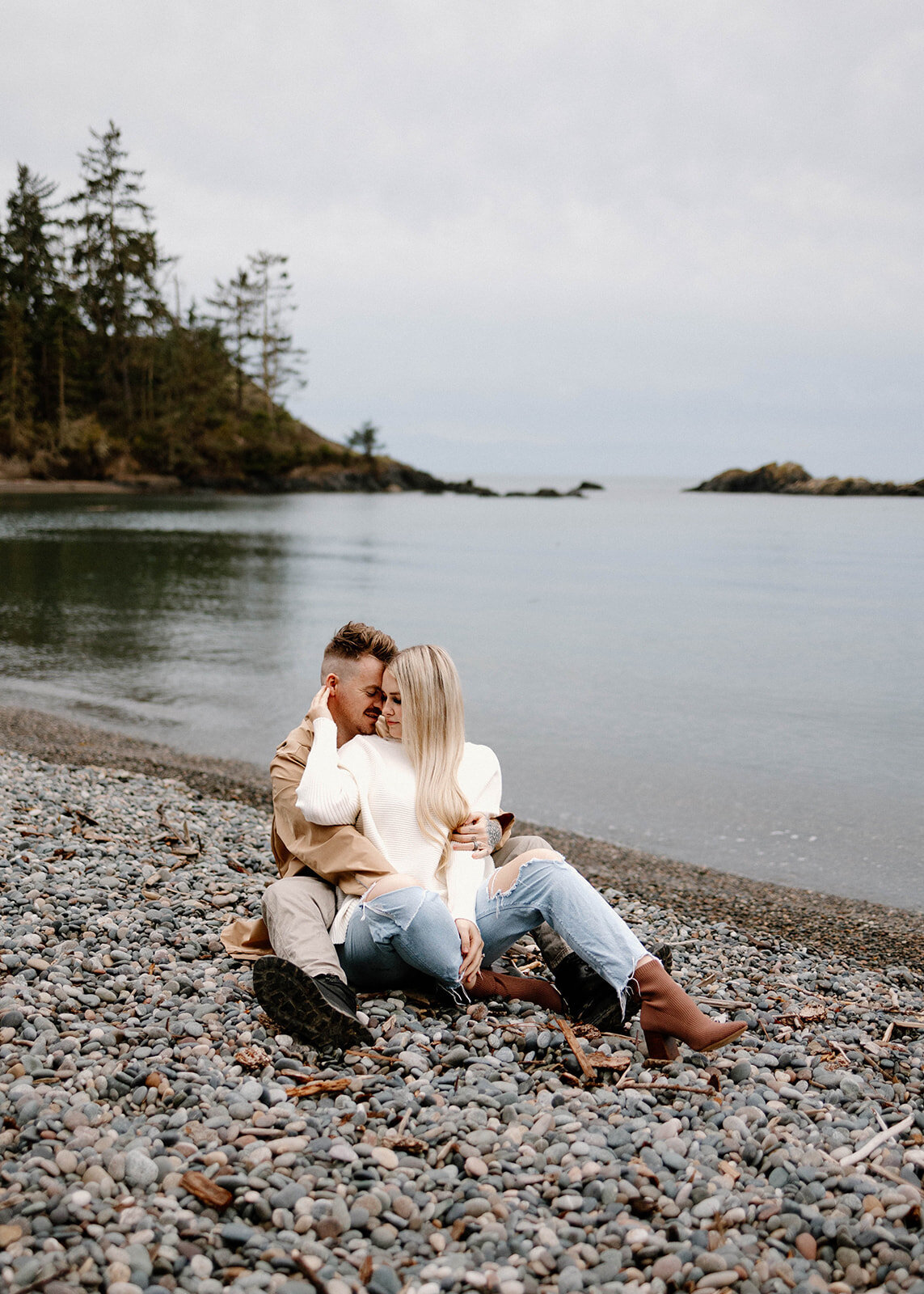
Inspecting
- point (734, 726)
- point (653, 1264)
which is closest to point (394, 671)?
point (653, 1264)

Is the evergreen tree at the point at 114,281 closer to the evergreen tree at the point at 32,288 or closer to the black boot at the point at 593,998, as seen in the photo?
the evergreen tree at the point at 32,288

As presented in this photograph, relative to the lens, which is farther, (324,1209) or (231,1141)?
(231,1141)

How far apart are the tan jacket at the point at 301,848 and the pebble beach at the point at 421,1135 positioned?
15 cm

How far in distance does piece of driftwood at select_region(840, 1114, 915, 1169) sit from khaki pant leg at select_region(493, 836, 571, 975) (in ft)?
4.73

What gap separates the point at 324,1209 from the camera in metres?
2.87

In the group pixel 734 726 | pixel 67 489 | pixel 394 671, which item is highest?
pixel 67 489

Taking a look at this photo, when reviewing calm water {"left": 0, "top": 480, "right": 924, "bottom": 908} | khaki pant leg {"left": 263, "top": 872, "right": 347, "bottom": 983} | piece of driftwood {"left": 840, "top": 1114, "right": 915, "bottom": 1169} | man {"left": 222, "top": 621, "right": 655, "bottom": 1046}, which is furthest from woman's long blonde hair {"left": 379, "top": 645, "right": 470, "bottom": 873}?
calm water {"left": 0, "top": 480, "right": 924, "bottom": 908}

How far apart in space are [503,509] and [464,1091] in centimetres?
9543

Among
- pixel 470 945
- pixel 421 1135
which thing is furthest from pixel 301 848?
pixel 421 1135

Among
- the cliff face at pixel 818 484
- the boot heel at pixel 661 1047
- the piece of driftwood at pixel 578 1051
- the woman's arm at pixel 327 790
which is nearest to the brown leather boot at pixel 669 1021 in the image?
the boot heel at pixel 661 1047

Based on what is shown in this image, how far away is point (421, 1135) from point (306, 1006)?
712 mm

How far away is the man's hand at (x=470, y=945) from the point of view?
4.14 m

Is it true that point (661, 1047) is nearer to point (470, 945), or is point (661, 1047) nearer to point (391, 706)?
point (470, 945)

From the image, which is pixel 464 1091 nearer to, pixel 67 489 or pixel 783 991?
pixel 783 991
